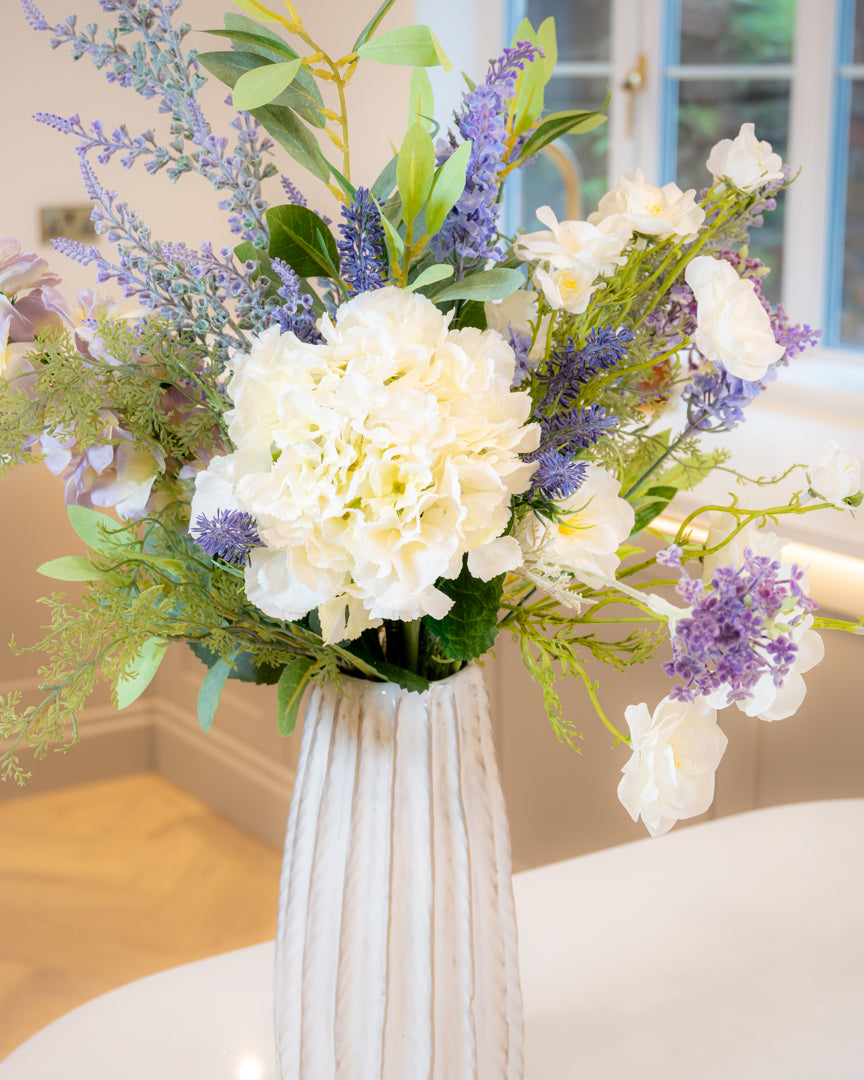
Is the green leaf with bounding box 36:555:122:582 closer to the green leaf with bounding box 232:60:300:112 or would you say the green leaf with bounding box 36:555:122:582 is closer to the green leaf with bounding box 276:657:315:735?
the green leaf with bounding box 276:657:315:735

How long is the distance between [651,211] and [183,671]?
2.06 m

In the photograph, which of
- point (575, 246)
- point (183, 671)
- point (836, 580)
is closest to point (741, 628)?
point (575, 246)

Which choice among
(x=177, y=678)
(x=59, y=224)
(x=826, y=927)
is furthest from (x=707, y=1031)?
(x=59, y=224)

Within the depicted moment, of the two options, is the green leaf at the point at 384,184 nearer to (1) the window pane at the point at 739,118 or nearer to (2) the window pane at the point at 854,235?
(2) the window pane at the point at 854,235

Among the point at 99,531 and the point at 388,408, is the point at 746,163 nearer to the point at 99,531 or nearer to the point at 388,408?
the point at 388,408

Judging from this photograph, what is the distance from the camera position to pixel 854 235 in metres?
2.92

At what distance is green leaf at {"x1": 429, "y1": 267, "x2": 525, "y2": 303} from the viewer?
49cm

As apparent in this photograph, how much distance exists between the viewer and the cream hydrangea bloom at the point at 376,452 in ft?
1.49

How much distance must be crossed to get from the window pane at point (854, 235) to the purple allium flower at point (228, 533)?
7.84ft

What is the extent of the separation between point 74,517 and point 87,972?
5.24ft

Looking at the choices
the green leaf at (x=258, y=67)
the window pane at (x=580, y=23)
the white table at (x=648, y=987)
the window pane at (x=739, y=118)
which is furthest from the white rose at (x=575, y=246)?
the window pane at (x=580, y=23)

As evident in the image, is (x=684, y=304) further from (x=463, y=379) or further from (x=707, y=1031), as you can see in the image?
(x=707, y=1031)

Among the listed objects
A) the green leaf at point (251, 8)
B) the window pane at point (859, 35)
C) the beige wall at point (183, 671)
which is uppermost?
the window pane at point (859, 35)

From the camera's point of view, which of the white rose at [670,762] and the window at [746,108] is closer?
the white rose at [670,762]
